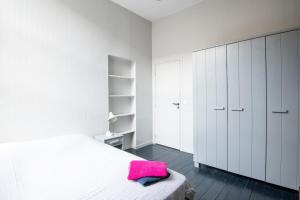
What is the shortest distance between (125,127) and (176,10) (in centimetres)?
289

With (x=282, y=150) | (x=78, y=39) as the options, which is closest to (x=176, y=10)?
(x=78, y=39)

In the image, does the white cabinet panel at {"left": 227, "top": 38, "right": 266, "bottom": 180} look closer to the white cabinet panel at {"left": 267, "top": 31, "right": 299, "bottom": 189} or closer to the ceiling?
the white cabinet panel at {"left": 267, "top": 31, "right": 299, "bottom": 189}

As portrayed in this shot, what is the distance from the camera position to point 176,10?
3475 millimetres

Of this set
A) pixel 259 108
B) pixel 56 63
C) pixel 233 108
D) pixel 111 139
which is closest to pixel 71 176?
pixel 111 139

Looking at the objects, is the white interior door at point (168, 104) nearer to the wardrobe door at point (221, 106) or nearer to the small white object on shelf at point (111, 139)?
the wardrobe door at point (221, 106)

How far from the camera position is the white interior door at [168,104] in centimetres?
362

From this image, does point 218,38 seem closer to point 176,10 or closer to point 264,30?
point 264,30

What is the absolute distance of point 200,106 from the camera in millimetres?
2658

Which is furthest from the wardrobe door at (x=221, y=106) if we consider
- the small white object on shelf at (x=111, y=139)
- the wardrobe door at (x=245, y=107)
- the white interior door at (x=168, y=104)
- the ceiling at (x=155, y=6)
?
the small white object on shelf at (x=111, y=139)

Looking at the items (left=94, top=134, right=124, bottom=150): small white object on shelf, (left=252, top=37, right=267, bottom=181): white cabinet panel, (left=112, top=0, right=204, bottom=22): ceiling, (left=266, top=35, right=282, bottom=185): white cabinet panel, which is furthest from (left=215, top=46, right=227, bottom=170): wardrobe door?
(left=94, top=134, right=124, bottom=150): small white object on shelf

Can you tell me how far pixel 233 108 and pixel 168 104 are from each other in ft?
5.43

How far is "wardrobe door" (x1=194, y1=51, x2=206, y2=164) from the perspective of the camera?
261 centimetres

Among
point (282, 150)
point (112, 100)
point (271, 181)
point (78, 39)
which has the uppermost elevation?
point (78, 39)

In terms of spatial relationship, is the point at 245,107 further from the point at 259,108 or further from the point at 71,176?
the point at 71,176
